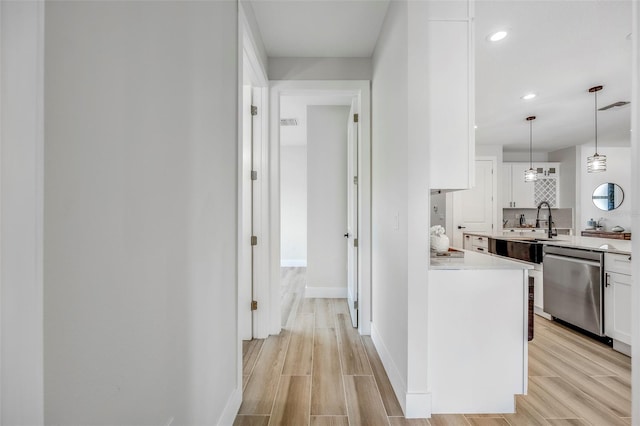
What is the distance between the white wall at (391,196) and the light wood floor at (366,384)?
185 mm

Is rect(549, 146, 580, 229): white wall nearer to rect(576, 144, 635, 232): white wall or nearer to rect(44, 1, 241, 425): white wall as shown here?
rect(576, 144, 635, 232): white wall

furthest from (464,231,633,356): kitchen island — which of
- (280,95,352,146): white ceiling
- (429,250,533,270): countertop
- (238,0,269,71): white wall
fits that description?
(238,0,269,71): white wall

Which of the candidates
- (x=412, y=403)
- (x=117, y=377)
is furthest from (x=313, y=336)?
(x=117, y=377)

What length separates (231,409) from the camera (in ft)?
5.26

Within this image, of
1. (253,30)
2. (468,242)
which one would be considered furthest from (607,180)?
(253,30)

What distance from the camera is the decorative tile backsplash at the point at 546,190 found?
6547 mm

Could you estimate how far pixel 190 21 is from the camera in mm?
1138

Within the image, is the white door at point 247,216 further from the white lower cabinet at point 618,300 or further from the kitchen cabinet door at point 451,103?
the white lower cabinet at point 618,300

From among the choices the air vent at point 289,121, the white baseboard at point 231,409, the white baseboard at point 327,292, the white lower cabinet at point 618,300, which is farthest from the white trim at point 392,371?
the air vent at point 289,121

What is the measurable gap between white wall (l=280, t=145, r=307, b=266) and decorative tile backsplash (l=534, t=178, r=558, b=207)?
5.19 metres

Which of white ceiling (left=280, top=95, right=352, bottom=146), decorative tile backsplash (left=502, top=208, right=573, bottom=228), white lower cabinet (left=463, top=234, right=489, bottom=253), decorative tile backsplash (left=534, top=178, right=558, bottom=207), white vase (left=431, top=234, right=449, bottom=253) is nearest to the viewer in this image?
white vase (left=431, top=234, right=449, bottom=253)

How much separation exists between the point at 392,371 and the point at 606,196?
24.2 ft
